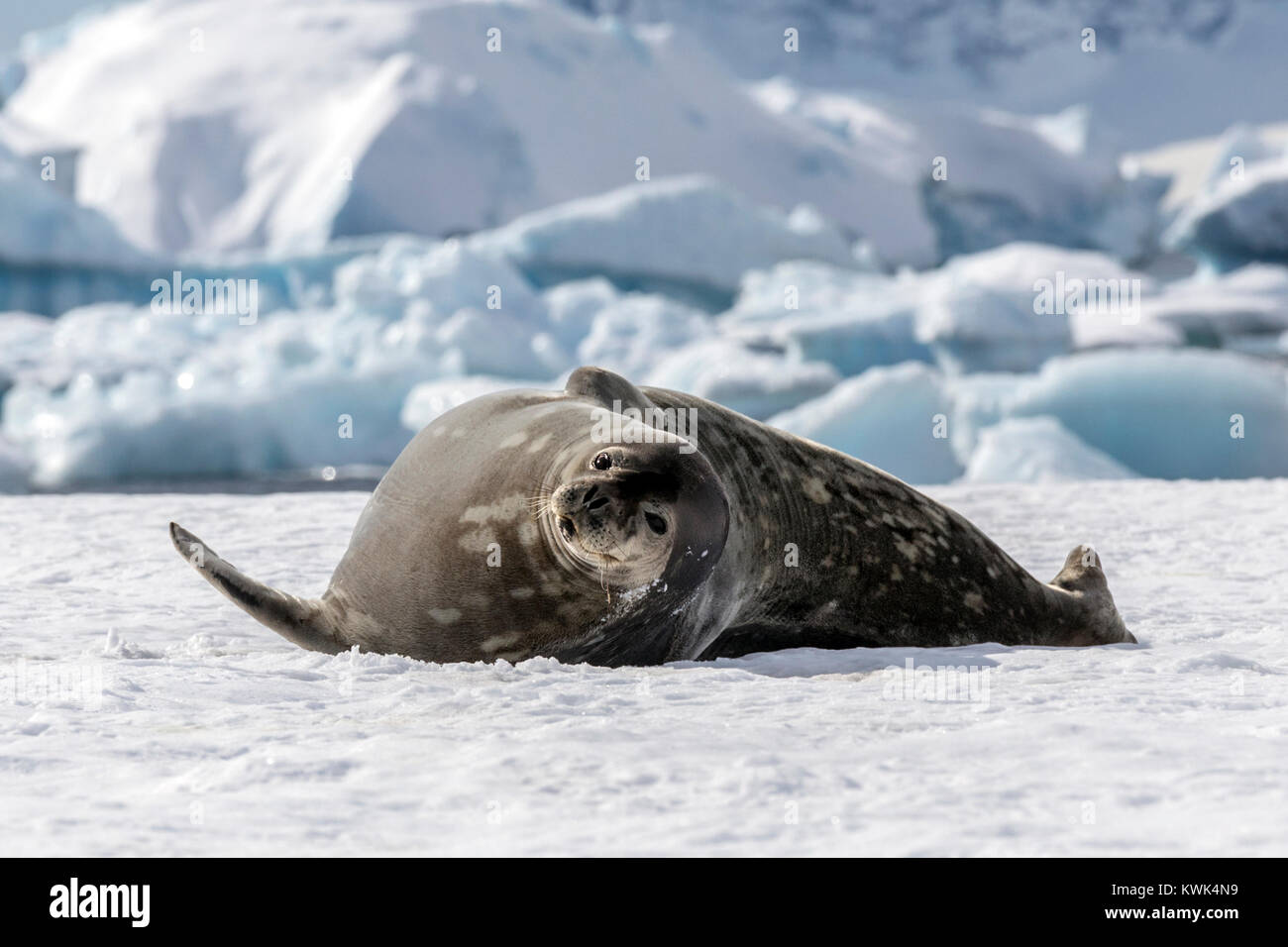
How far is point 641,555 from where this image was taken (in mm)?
2047

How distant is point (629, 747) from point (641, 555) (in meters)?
0.36

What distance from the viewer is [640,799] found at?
1.56 meters

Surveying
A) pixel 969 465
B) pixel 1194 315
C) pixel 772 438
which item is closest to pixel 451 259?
pixel 969 465

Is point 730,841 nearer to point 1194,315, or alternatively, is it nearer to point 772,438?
point 772,438

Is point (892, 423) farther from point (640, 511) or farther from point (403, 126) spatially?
point (403, 126)

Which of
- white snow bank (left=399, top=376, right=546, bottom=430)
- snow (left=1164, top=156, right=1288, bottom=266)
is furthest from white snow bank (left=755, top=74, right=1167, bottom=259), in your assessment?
white snow bank (left=399, top=376, right=546, bottom=430)

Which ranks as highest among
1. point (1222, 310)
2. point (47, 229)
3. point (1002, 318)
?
point (47, 229)

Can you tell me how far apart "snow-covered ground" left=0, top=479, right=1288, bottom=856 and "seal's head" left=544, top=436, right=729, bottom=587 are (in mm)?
207

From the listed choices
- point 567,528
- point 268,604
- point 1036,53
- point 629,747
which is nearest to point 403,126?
point 268,604

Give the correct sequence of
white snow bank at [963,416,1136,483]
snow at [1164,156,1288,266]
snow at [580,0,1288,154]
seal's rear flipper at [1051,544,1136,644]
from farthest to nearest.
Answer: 1. snow at [580,0,1288,154]
2. snow at [1164,156,1288,266]
3. white snow bank at [963,416,1136,483]
4. seal's rear flipper at [1051,544,1136,644]

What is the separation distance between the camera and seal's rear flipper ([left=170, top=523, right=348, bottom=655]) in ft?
7.81

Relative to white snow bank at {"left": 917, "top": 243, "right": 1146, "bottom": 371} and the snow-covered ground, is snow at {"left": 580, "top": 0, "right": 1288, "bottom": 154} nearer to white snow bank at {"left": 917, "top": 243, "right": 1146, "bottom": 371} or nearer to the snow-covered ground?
white snow bank at {"left": 917, "top": 243, "right": 1146, "bottom": 371}

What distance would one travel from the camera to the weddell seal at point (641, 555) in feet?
6.81

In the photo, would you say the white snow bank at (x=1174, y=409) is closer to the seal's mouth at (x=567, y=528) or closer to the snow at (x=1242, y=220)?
the seal's mouth at (x=567, y=528)
